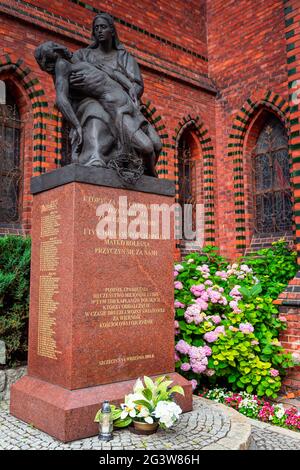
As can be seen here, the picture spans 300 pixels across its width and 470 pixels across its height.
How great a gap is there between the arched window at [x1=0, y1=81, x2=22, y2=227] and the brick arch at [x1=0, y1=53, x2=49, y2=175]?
299 mm

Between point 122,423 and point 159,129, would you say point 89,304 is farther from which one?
point 159,129

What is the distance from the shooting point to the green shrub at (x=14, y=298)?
4816 millimetres

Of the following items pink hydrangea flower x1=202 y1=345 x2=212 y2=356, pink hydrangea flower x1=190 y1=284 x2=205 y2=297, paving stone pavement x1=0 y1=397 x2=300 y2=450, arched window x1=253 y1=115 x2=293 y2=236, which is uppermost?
arched window x1=253 y1=115 x2=293 y2=236

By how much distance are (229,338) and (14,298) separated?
255cm

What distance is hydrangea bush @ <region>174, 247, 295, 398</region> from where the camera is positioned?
512 centimetres

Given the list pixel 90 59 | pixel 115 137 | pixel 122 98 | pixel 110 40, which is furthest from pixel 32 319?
pixel 110 40

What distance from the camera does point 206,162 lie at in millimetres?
10117

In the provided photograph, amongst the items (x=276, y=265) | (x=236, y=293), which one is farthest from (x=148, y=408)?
(x=276, y=265)

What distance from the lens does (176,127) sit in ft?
31.3

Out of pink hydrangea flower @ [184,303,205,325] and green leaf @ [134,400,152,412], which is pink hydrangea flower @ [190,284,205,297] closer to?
pink hydrangea flower @ [184,303,205,325]

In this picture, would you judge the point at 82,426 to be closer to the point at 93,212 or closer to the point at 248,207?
the point at 93,212

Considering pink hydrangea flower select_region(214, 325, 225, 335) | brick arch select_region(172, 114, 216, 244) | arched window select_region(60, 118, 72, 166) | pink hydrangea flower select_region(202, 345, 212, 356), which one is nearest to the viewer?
pink hydrangea flower select_region(202, 345, 212, 356)

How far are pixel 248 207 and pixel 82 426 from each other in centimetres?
716

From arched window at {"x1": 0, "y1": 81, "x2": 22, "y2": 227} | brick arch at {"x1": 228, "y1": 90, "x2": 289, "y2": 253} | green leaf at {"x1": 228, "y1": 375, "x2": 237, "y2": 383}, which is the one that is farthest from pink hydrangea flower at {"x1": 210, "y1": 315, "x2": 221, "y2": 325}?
brick arch at {"x1": 228, "y1": 90, "x2": 289, "y2": 253}
